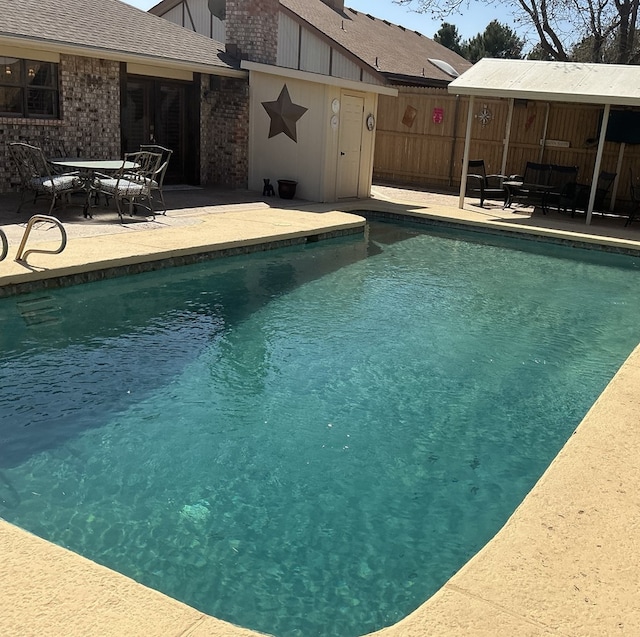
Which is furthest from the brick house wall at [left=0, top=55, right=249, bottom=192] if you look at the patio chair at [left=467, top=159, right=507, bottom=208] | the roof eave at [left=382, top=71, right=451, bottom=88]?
the roof eave at [left=382, top=71, right=451, bottom=88]

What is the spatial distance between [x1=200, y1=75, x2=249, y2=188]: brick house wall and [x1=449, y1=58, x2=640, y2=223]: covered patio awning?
4444mm

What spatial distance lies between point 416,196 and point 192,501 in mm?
13699

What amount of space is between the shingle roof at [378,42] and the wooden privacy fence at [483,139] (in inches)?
148

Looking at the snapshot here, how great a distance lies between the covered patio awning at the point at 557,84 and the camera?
12.2 metres

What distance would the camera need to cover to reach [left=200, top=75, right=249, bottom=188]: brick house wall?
48.0 feet

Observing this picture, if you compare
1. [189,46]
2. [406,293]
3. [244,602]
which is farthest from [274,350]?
[189,46]

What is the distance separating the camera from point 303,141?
45.5 ft

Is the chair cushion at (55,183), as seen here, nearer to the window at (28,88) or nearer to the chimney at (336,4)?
the window at (28,88)

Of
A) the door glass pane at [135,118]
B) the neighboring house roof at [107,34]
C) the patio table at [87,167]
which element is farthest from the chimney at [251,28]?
the patio table at [87,167]

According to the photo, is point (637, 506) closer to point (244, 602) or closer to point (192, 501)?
point (244, 602)

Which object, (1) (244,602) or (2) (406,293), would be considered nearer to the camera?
(1) (244,602)

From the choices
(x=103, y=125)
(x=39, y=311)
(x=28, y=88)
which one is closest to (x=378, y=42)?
(x=103, y=125)

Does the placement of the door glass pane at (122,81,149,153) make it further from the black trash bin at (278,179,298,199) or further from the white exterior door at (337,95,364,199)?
the white exterior door at (337,95,364,199)

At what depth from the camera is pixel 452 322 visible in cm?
725
